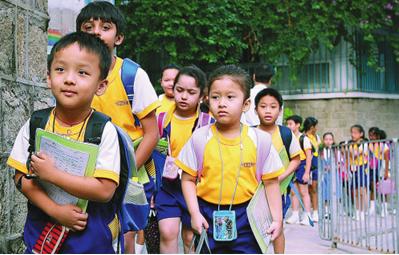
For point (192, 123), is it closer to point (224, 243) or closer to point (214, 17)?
point (224, 243)

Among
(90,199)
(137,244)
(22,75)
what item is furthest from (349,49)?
(90,199)

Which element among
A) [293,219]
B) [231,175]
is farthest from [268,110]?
[293,219]

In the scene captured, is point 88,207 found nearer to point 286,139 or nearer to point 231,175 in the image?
point 231,175

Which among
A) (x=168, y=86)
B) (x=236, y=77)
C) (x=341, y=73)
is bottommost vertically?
(x=236, y=77)

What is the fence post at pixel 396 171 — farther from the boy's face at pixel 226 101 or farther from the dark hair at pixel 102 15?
the dark hair at pixel 102 15

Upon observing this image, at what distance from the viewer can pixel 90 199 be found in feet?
9.37

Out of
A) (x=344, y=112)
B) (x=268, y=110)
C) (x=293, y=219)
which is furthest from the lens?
(x=344, y=112)

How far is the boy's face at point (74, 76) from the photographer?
2.89 meters

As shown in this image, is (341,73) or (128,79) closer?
(128,79)

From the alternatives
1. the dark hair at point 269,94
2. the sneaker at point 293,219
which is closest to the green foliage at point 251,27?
the sneaker at point 293,219

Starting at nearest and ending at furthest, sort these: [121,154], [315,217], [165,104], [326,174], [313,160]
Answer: [121,154], [165,104], [326,174], [315,217], [313,160]

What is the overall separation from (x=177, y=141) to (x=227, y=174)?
1315 millimetres

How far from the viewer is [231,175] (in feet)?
12.7

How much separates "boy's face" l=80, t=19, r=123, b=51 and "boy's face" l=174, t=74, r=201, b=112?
4.66 ft
